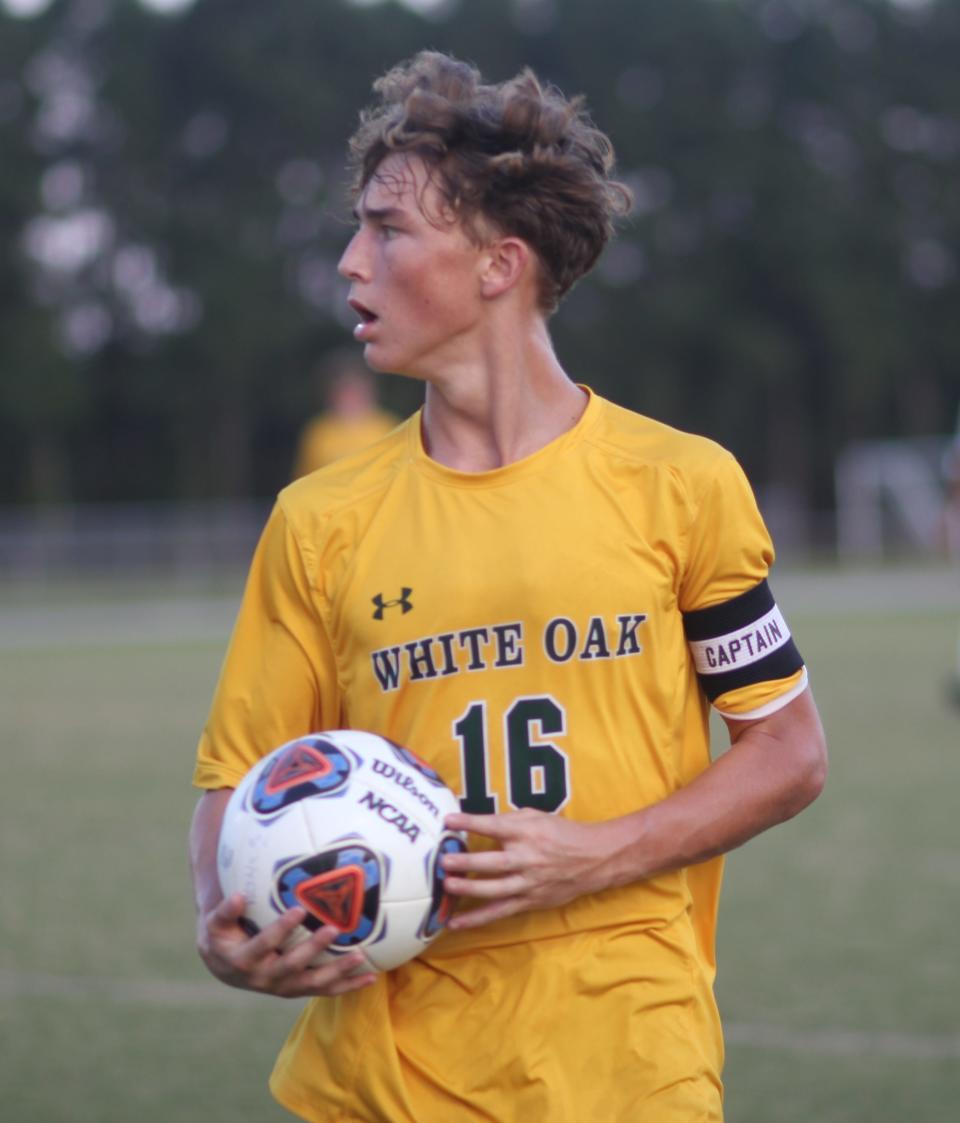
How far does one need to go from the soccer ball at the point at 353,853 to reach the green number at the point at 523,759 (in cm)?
8

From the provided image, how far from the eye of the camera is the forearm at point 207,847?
2729 mm

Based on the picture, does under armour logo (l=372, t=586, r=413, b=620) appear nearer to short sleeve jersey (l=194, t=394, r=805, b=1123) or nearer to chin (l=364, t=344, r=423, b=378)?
short sleeve jersey (l=194, t=394, r=805, b=1123)

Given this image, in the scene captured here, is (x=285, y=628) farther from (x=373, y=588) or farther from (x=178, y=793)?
(x=178, y=793)

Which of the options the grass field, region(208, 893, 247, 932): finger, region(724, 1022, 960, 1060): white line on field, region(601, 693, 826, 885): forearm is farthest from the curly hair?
region(724, 1022, 960, 1060): white line on field

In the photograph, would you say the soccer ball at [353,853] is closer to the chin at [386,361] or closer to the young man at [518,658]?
the young man at [518,658]

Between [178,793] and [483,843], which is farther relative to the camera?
[178,793]

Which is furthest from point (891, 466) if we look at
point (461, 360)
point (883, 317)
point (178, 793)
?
point (461, 360)

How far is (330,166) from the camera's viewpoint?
152 ft

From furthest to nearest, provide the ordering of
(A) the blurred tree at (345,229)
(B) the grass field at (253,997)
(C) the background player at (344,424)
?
(A) the blurred tree at (345,229) → (C) the background player at (344,424) → (B) the grass field at (253,997)

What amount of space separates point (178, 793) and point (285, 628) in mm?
7303

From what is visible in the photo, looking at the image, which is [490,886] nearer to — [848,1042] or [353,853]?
[353,853]

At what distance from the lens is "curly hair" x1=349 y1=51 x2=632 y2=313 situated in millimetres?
2770

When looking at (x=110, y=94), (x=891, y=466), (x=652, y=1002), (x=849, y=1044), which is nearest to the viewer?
(x=652, y=1002)

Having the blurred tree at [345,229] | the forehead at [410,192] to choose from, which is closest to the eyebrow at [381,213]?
the forehead at [410,192]
